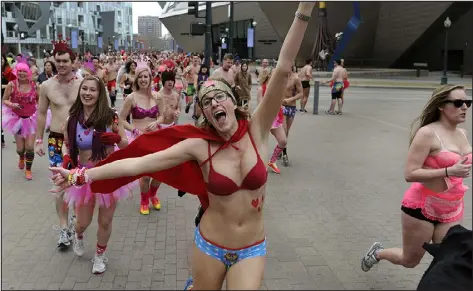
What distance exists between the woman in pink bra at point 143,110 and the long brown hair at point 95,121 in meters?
1.57

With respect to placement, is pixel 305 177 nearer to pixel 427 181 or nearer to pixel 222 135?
pixel 427 181

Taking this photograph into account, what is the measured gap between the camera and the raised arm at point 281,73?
273 centimetres

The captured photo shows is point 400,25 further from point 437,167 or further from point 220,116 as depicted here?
point 220,116

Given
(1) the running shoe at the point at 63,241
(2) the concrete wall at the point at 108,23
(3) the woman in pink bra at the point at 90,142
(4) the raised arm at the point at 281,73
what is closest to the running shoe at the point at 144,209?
(1) the running shoe at the point at 63,241

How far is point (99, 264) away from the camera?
4.60 metres

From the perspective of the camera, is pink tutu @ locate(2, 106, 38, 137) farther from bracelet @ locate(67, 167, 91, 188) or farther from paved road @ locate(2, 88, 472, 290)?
bracelet @ locate(67, 167, 91, 188)

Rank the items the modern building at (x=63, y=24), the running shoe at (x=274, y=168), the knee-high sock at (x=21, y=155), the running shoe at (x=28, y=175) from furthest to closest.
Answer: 1. the modern building at (x=63, y=24)
2. the running shoe at (x=274, y=168)
3. the knee-high sock at (x=21, y=155)
4. the running shoe at (x=28, y=175)

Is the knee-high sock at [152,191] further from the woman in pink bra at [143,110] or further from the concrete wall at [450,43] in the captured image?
the concrete wall at [450,43]

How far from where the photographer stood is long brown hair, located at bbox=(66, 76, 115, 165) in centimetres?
441

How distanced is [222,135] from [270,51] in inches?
2198

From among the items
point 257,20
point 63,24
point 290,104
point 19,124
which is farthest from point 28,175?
point 63,24

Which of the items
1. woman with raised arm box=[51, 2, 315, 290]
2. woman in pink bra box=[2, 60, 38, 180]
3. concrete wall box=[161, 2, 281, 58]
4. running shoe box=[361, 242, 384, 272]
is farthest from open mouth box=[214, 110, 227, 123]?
concrete wall box=[161, 2, 281, 58]

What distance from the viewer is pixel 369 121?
580 inches

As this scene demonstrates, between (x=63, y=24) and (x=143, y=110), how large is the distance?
10809 centimetres
